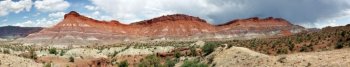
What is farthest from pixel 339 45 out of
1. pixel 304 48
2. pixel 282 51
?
pixel 282 51

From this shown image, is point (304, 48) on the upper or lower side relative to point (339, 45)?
lower

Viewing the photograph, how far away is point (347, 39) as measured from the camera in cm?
5091

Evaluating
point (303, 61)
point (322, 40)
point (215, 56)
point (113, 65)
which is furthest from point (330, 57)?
point (113, 65)

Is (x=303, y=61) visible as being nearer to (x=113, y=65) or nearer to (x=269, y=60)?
(x=269, y=60)

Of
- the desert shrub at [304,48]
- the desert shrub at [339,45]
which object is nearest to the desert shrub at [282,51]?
the desert shrub at [304,48]

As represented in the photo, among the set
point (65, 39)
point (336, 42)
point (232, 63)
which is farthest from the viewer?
point (65, 39)

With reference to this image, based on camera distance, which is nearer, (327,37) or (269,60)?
(269,60)

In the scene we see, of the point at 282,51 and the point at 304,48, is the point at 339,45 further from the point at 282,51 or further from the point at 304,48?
the point at 282,51

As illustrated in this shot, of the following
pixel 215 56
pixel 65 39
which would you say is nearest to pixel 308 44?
pixel 215 56

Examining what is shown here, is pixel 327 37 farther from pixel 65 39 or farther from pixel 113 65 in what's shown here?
pixel 65 39

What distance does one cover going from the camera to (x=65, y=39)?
191 meters

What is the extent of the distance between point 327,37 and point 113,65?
24980mm

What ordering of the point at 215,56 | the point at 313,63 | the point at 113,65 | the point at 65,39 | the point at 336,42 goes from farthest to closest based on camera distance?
1. the point at 65,39
2. the point at 113,65
3. the point at 336,42
4. the point at 215,56
5. the point at 313,63

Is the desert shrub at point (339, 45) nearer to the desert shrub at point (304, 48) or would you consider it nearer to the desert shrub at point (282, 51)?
the desert shrub at point (304, 48)
